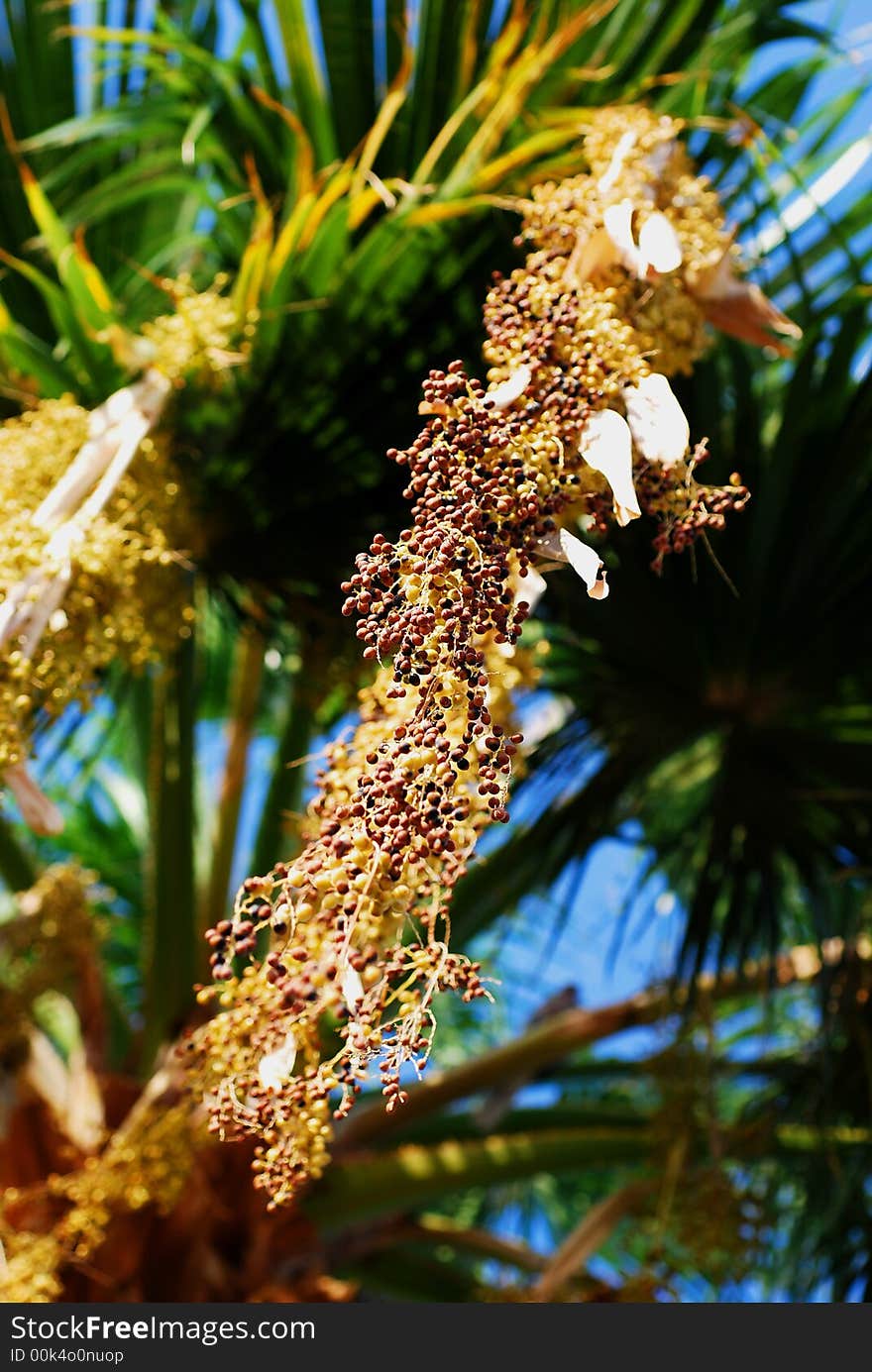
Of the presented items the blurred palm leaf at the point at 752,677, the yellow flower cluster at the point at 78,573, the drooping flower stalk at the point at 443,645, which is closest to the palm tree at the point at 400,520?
the blurred palm leaf at the point at 752,677

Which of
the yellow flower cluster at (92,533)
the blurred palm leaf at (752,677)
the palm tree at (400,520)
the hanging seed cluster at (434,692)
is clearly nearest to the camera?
the hanging seed cluster at (434,692)

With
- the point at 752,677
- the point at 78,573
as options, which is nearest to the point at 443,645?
the point at 78,573

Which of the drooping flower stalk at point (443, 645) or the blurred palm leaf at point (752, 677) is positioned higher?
the drooping flower stalk at point (443, 645)

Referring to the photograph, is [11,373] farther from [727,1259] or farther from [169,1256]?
[727,1259]

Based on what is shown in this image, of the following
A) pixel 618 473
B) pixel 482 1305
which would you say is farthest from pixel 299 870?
pixel 482 1305

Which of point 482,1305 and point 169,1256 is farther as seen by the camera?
point 169,1256

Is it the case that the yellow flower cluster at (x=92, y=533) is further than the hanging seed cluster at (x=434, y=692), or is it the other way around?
the yellow flower cluster at (x=92, y=533)

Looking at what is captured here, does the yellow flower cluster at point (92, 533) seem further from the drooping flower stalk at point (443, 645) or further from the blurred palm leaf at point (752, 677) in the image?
the blurred palm leaf at point (752, 677)
